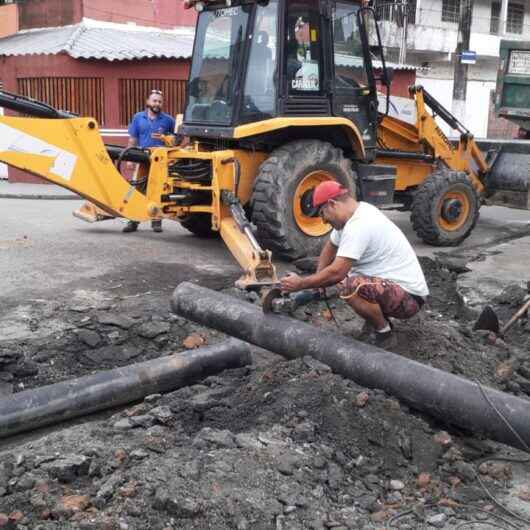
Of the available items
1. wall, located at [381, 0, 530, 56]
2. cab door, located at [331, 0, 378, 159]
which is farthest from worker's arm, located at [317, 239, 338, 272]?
wall, located at [381, 0, 530, 56]

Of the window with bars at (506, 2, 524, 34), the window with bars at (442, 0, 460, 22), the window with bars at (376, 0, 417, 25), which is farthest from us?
the window with bars at (506, 2, 524, 34)

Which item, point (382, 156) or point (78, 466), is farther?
point (382, 156)

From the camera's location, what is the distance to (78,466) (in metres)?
3.57

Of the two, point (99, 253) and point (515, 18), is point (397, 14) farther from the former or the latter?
point (99, 253)

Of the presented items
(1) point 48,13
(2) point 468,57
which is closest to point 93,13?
(1) point 48,13

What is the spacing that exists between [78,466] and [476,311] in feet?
13.7

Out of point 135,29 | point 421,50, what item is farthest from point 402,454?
point 421,50

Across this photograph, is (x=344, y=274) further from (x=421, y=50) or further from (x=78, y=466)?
(x=421, y=50)

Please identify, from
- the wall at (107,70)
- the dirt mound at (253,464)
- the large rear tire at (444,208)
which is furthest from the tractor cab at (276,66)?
the wall at (107,70)

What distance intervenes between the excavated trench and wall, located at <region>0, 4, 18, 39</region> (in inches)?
589

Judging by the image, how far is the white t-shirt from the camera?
4.72 m

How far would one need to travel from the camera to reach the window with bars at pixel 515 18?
1344 inches

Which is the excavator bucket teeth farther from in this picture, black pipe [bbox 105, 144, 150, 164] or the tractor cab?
the tractor cab

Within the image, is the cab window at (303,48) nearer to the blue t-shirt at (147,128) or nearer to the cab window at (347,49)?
the cab window at (347,49)
